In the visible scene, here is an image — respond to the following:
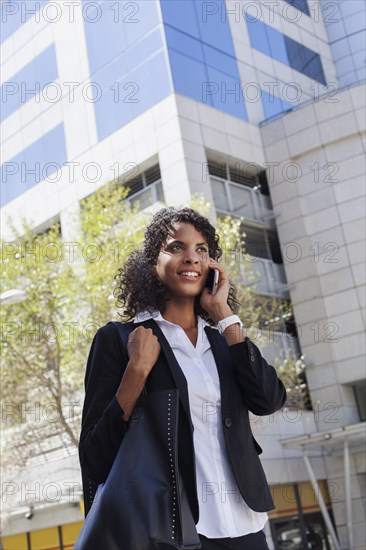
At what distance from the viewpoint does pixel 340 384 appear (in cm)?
2327

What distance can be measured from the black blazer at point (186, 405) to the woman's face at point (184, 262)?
0.59ft

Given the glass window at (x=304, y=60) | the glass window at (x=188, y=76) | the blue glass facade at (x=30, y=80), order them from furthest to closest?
1. the glass window at (x=304, y=60)
2. the blue glass facade at (x=30, y=80)
3. the glass window at (x=188, y=76)

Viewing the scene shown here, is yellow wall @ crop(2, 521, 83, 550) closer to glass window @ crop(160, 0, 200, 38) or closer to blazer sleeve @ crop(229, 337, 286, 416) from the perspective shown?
glass window @ crop(160, 0, 200, 38)

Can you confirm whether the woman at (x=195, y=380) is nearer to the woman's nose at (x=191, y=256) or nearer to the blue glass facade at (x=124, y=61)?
the woman's nose at (x=191, y=256)

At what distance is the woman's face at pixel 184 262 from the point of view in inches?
101

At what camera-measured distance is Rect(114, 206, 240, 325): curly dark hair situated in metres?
2.61

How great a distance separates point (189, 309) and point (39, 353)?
45.1 ft

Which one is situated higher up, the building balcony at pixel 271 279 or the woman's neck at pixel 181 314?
the building balcony at pixel 271 279

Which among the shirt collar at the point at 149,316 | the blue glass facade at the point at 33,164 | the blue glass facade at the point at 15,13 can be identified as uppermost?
the blue glass facade at the point at 15,13

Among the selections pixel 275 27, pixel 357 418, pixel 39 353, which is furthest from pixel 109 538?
pixel 275 27

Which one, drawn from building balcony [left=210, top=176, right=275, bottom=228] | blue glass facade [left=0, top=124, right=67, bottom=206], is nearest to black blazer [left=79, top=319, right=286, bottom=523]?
building balcony [left=210, top=176, right=275, bottom=228]

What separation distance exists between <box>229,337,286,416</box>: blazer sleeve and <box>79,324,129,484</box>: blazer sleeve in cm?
37

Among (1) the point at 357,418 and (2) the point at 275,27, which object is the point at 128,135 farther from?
(1) the point at 357,418

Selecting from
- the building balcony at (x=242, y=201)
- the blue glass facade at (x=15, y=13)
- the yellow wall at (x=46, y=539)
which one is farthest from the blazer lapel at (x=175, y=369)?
the blue glass facade at (x=15, y=13)
